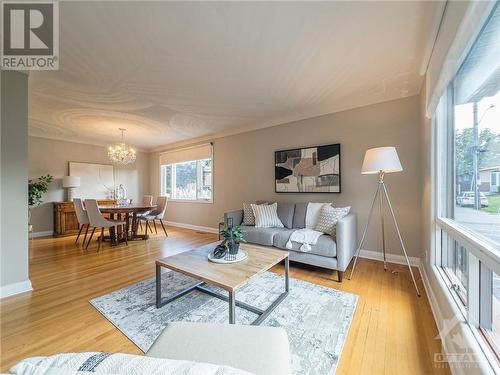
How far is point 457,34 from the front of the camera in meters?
1.10

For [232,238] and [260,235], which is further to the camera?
[260,235]

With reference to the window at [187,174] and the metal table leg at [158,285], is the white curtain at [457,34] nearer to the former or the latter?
the metal table leg at [158,285]

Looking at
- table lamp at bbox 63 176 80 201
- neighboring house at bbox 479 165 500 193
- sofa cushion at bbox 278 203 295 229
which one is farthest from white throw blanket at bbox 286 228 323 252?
table lamp at bbox 63 176 80 201

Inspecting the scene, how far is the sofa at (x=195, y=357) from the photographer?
46cm

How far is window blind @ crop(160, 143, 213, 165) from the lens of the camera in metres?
5.10

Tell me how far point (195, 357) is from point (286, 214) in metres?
2.73

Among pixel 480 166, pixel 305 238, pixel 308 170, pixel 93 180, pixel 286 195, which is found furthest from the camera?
pixel 93 180

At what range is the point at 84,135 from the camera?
196 inches

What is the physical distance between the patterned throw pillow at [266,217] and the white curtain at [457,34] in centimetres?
236

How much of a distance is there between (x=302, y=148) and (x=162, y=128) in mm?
3014

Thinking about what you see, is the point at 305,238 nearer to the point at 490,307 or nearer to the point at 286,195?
the point at 286,195

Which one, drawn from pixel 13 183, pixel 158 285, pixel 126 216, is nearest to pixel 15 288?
pixel 13 183

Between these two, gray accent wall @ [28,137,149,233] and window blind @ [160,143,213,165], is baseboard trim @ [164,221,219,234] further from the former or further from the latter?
gray accent wall @ [28,137,149,233]

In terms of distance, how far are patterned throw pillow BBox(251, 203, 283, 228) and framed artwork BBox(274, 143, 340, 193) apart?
1.83 feet
